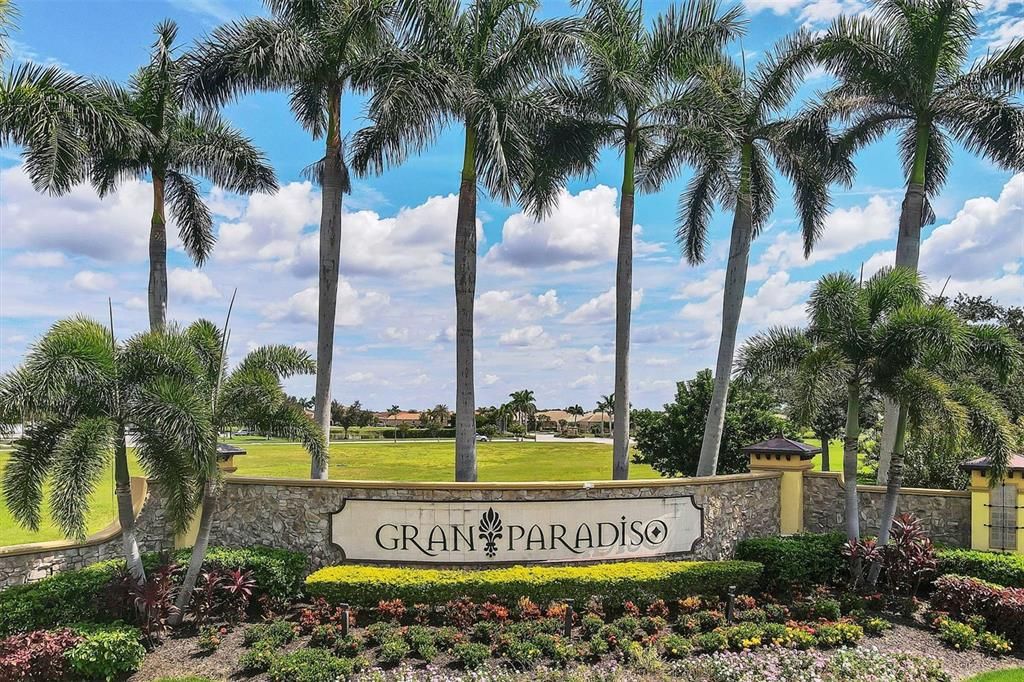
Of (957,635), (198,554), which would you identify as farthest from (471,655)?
(957,635)

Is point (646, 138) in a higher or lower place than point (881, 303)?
higher

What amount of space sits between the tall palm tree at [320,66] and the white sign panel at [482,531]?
124 inches

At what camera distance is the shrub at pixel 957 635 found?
1077 centimetres

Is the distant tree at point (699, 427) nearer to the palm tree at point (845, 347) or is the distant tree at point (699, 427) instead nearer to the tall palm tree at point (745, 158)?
the tall palm tree at point (745, 158)

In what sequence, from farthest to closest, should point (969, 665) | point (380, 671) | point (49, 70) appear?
1. point (49, 70)
2. point (969, 665)
3. point (380, 671)

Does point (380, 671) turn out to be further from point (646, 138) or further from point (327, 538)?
point (646, 138)

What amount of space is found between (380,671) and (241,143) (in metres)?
15.2

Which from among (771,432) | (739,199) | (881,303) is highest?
(739,199)

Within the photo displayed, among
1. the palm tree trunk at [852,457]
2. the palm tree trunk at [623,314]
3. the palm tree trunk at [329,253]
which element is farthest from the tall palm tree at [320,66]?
the palm tree trunk at [852,457]

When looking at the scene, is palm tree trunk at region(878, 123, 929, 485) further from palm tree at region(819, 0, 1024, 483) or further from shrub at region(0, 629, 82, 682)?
shrub at region(0, 629, 82, 682)

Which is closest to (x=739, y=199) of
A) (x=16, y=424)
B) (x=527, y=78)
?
(x=527, y=78)

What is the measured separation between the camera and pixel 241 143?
19.3 metres

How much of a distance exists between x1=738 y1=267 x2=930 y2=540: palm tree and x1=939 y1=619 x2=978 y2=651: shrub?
236 centimetres

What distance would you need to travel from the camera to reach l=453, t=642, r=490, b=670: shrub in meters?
9.64
